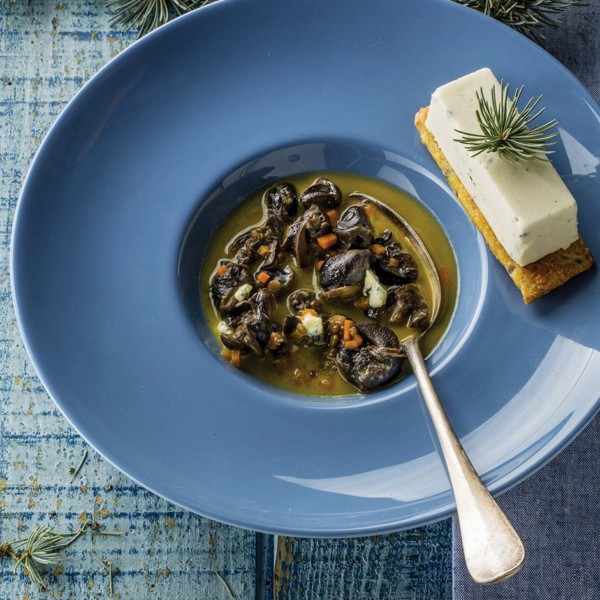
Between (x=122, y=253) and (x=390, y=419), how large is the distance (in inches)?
48.7

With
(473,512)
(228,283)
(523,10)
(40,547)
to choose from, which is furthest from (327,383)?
(523,10)

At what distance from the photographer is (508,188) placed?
310 centimetres

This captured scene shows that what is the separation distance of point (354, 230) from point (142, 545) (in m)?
1.62

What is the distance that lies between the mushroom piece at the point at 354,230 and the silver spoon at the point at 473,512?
17.9 inches

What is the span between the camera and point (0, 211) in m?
3.89

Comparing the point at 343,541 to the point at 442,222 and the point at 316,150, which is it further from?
the point at 316,150

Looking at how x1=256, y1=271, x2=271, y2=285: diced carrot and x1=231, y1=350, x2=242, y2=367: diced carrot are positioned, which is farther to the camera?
x1=256, y1=271, x2=271, y2=285: diced carrot

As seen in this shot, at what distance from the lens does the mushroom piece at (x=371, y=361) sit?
10.7 ft

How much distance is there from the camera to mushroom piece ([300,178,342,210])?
3.56 m

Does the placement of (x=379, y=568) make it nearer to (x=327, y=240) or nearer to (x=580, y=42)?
(x=327, y=240)

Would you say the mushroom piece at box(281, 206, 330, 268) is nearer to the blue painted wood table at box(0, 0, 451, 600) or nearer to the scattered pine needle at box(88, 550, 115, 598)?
the blue painted wood table at box(0, 0, 451, 600)

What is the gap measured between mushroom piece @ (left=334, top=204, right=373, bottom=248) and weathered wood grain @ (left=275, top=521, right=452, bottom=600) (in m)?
1.24

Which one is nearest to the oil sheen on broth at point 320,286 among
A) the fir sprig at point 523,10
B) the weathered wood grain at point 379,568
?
the weathered wood grain at point 379,568

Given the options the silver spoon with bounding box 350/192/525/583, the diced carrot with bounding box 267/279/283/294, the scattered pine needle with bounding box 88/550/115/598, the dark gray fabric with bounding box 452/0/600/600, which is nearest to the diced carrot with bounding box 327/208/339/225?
the diced carrot with bounding box 267/279/283/294
